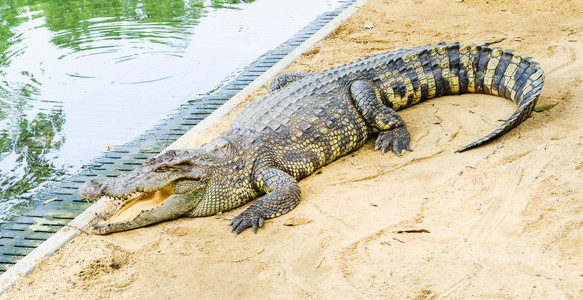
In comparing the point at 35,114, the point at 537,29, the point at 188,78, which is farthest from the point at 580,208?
the point at 35,114

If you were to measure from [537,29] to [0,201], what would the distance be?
7413mm

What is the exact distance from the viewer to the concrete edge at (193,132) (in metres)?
3.96

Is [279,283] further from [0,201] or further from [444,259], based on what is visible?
[0,201]

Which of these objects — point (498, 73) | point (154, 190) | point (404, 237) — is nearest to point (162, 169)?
point (154, 190)

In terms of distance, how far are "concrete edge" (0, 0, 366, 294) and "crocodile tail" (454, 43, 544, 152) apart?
2.68 metres

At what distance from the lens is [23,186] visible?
5.45 metres

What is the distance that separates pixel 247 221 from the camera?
422cm

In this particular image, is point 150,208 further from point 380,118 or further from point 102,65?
point 102,65

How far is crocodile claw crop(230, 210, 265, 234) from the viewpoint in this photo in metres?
4.17

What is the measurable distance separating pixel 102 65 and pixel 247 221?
5.32 metres

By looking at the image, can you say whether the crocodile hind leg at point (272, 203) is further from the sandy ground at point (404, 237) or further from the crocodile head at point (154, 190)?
the crocodile head at point (154, 190)

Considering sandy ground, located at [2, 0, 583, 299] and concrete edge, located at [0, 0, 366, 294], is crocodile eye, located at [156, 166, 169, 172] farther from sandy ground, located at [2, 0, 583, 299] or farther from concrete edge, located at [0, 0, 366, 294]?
concrete edge, located at [0, 0, 366, 294]

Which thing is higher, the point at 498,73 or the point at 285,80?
the point at 498,73

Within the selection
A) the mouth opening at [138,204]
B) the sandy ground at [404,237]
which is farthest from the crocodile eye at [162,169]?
the sandy ground at [404,237]
